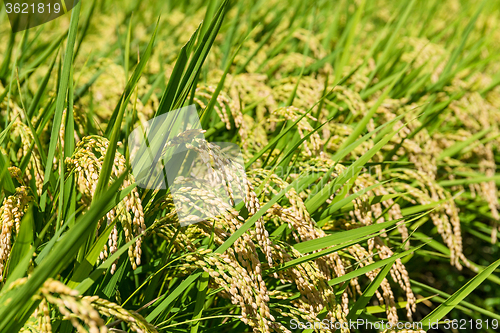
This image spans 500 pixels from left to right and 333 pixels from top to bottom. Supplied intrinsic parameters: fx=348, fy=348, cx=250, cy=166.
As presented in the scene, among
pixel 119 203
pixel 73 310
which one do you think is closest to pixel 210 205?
pixel 119 203

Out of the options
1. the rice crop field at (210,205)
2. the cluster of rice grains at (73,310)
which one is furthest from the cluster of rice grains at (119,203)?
the cluster of rice grains at (73,310)

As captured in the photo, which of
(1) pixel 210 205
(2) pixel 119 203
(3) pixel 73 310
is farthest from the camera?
(1) pixel 210 205

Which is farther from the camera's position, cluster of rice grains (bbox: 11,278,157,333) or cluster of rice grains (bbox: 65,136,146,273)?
cluster of rice grains (bbox: 65,136,146,273)

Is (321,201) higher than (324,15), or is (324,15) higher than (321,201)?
(324,15)

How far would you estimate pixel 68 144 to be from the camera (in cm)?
110

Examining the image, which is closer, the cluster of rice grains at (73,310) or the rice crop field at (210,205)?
the cluster of rice grains at (73,310)

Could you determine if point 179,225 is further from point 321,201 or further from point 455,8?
point 455,8

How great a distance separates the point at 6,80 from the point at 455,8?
4866 millimetres

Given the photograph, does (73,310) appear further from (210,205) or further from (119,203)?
(210,205)

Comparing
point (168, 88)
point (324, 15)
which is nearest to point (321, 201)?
point (168, 88)

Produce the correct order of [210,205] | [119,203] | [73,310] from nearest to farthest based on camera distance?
1. [73,310]
2. [119,203]
3. [210,205]

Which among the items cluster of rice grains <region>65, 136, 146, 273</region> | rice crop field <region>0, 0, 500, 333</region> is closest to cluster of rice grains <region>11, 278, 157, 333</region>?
rice crop field <region>0, 0, 500, 333</region>

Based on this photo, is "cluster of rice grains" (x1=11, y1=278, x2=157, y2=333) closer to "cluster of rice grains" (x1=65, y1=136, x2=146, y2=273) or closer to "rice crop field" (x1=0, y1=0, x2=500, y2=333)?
"rice crop field" (x1=0, y1=0, x2=500, y2=333)

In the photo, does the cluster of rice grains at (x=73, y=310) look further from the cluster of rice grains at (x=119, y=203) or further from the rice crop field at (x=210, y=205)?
the cluster of rice grains at (x=119, y=203)
